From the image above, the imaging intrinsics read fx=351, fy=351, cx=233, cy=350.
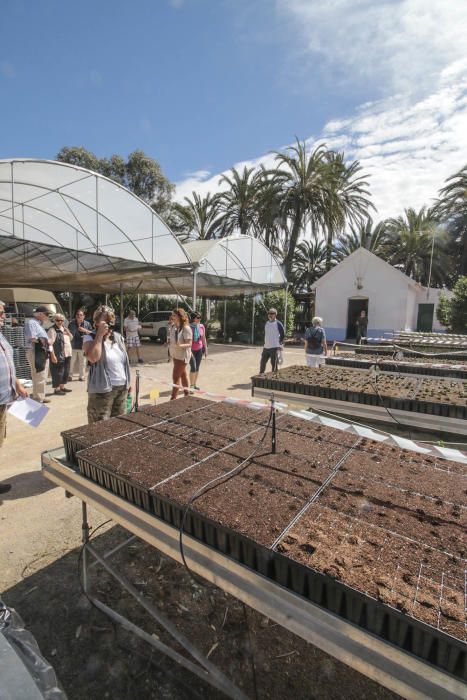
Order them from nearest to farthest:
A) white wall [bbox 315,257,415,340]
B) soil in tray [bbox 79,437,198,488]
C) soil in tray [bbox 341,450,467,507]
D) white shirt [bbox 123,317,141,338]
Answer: soil in tray [bbox 341,450,467,507]
soil in tray [bbox 79,437,198,488]
white shirt [bbox 123,317,141,338]
white wall [bbox 315,257,415,340]

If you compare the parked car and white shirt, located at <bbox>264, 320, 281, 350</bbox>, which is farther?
the parked car

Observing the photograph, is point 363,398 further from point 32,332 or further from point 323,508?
point 32,332

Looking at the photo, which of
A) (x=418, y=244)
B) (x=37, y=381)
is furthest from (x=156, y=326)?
(x=418, y=244)

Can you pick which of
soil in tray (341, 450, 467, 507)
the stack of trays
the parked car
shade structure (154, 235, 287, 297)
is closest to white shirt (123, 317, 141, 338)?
shade structure (154, 235, 287, 297)

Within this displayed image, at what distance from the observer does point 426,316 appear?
22.6 m

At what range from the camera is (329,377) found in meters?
5.00

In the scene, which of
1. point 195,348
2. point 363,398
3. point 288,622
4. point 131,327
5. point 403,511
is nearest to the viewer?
point 288,622

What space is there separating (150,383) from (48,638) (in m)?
6.83

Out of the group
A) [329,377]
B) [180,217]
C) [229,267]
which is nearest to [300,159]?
[180,217]

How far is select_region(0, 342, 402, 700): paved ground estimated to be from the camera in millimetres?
1771

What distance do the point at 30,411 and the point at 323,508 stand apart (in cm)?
258

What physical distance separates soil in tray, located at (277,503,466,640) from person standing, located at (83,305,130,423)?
2727mm

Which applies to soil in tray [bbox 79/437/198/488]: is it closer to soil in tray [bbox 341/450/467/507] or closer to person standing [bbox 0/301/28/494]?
soil in tray [bbox 341/450/467/507]

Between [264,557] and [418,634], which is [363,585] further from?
[264,557]
